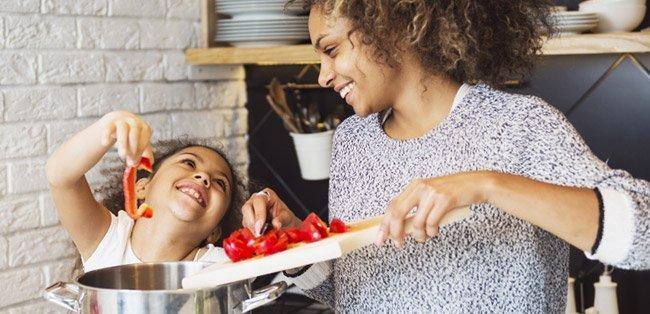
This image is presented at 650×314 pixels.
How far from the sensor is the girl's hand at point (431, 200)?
3.89ft

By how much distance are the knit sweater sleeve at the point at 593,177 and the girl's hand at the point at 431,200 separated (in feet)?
0.40

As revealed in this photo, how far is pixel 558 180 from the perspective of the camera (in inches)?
50.4

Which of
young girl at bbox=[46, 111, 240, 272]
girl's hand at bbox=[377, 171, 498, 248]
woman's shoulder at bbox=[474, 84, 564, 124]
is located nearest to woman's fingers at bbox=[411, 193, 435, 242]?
girl's hand at bbox=[377, 171, 498, 248]

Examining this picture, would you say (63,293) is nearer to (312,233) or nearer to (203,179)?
(312,233)

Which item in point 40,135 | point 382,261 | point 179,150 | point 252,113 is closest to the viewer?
point 382,261

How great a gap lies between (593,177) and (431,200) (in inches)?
8.7

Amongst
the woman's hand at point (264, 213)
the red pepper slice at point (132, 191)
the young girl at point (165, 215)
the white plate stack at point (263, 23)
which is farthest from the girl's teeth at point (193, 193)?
the white plate stack at point (263, 23)

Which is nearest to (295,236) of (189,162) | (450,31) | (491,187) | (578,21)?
(491,187)

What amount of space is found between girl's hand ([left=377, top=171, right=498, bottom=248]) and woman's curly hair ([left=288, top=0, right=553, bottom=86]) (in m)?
0.27

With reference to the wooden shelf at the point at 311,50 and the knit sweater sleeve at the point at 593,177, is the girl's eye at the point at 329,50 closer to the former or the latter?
the knit sweater sleeve at the point at 593,177

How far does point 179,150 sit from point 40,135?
1.31 ft

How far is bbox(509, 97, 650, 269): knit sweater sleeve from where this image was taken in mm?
1182

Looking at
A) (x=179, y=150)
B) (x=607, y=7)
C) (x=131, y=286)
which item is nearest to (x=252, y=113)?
(x=179, y=150)

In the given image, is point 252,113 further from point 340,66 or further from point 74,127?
point 340,66
